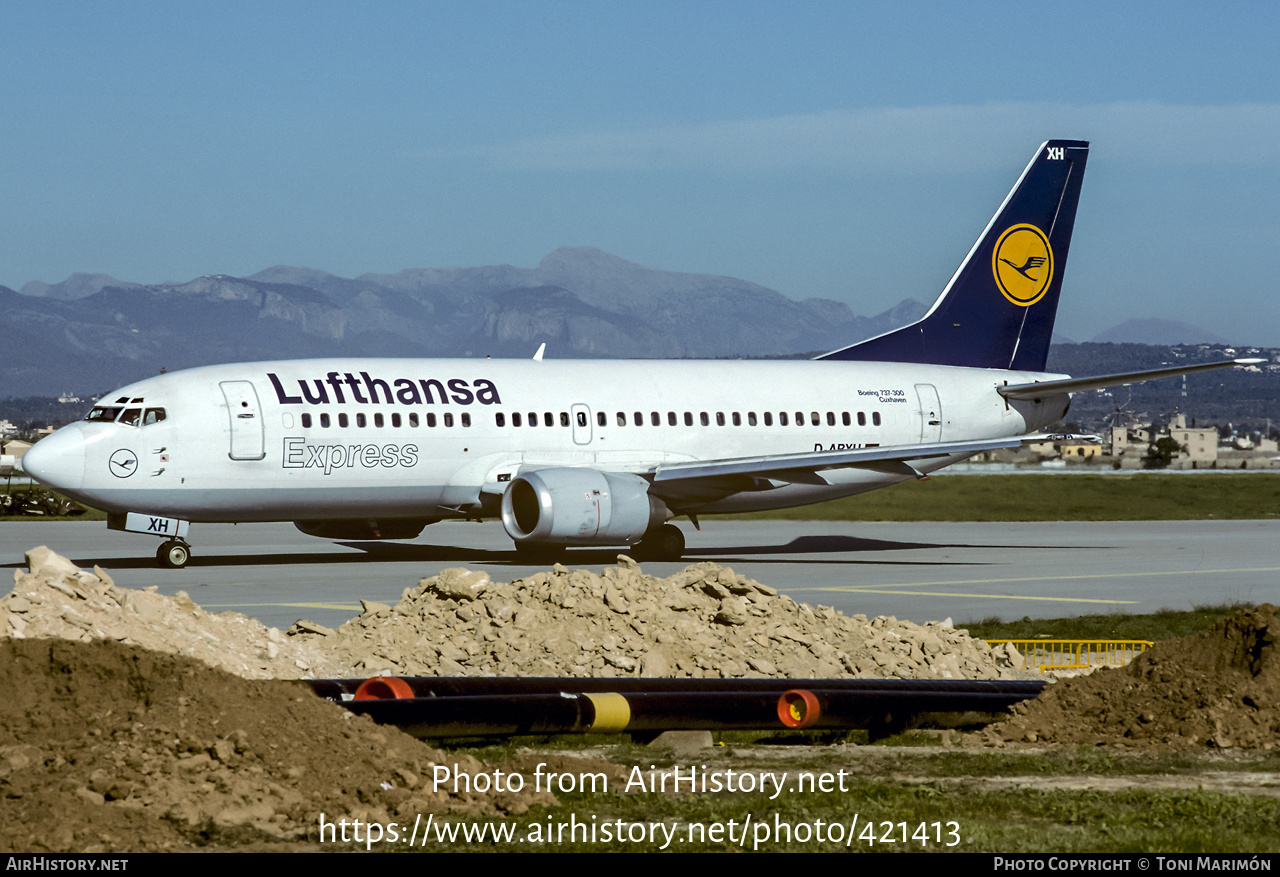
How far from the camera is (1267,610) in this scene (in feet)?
38.4

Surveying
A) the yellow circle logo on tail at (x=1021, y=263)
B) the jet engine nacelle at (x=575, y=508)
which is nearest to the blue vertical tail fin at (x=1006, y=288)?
the yellow circle logo on tail at (x=1021, y=263)

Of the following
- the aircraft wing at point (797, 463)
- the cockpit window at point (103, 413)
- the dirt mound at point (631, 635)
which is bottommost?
the dirt mound at point (631, 635)

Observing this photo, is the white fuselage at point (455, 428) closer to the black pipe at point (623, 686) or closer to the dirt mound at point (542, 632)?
the dirt mound at point (542, 632)

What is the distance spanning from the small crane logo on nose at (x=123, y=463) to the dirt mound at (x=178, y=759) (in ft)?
56.7

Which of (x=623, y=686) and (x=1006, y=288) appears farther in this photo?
(x=1006, y=288)

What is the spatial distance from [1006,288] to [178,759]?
30.0m

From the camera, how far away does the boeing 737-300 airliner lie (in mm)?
26828

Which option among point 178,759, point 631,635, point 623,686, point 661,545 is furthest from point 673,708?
point 661,545

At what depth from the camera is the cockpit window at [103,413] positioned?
88.0ft

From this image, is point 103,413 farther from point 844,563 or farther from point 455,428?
point 844,563

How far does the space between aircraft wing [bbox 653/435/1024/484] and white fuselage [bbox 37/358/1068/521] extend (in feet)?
2.71

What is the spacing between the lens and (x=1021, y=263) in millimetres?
36219
